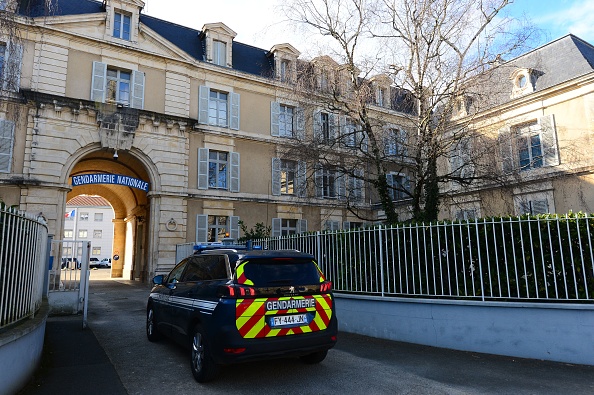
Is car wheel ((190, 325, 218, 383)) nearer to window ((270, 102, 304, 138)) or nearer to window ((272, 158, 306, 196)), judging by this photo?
window ((272, 158, 306, 196))

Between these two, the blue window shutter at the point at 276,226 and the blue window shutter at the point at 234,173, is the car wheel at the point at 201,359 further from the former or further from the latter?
the blue window shutter at the point at 276,226

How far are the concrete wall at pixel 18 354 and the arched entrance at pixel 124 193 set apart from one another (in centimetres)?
1225

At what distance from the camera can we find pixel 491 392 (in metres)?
4.52

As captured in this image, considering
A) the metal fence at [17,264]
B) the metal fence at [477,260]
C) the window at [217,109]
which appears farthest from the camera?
the window at [217,109]

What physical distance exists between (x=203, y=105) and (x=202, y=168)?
326cm

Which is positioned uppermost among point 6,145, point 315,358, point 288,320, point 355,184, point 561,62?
point 561,62

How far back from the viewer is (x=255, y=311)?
461cm

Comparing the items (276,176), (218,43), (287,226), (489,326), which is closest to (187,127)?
(276,176)

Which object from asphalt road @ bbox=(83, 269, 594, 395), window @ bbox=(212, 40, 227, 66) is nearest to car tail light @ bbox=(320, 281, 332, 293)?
asphalt road @ bbox=(83, 269, 594, 395)

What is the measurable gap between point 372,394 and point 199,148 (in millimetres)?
16372

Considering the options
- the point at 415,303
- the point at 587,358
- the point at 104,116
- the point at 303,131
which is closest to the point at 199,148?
the point at 104,116

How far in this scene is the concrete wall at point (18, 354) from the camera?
3.94 m

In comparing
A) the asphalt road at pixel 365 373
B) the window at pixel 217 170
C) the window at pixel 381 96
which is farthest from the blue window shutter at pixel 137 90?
the asphalt road at pixel 365 373

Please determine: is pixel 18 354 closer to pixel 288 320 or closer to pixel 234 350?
pixel 234 350
